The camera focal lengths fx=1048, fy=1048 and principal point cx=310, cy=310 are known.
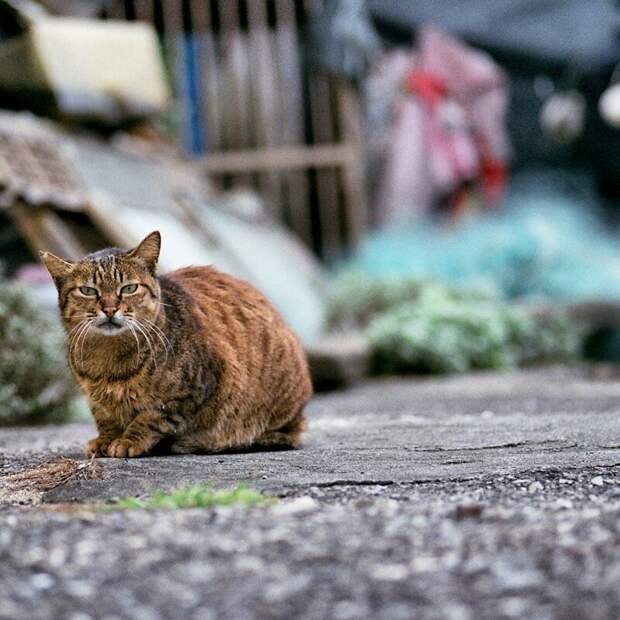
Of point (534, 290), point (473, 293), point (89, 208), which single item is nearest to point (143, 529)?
point (89, 208)

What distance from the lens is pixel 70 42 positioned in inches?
326

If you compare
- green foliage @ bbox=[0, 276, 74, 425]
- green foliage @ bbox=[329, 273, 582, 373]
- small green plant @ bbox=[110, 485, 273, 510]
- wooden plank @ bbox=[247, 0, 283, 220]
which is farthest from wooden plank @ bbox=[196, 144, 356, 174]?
small green plant @ bbox=[110, 485, 273, 510]

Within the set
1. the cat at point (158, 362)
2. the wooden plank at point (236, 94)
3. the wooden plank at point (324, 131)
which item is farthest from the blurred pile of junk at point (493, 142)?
the cat at point (158, 362)

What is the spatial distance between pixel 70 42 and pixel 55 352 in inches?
136

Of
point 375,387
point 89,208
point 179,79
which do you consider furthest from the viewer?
point 179,79

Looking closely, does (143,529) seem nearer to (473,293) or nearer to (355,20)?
(473,293)

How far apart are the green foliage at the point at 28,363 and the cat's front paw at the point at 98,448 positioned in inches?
78.9

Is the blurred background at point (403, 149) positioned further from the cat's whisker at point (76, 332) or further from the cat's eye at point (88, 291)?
the cat's eye at point (88, 291)

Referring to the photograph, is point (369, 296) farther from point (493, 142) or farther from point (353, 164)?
point (493, 142)

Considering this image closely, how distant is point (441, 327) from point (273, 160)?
11.6 feet

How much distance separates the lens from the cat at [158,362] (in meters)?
3.47

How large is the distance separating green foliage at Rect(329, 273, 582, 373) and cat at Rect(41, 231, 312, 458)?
4639mm

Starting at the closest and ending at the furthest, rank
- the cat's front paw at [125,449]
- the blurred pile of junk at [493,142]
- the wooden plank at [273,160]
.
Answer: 1. the cat's front paw at [125,449]
2. the blurred pile of junk at [493,142]
3. the wooden plank at [273,160]

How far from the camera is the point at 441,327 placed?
8.67 m
